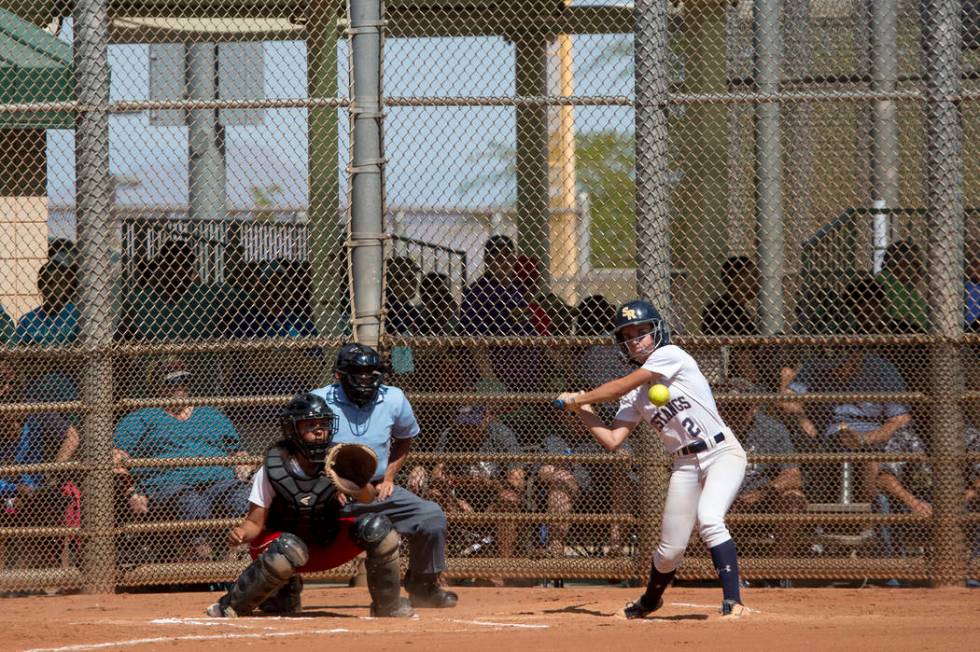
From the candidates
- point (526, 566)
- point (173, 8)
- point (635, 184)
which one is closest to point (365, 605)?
point (526, 566)

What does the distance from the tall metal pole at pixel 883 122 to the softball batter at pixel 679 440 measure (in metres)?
2.46

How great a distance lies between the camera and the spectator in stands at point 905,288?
7992mm

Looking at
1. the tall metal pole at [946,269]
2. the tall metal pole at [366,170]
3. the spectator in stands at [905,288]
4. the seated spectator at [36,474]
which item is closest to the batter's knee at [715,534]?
the tall metal pole at [946,269]

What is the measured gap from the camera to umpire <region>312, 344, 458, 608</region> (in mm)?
7055

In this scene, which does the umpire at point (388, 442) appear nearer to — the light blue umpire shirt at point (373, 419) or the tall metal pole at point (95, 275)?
the light blue umpire shirt at point (373, 419)

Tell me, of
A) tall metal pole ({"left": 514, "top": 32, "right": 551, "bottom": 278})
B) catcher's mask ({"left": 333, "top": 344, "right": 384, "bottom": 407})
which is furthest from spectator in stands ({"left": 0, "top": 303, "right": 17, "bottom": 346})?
tall metal pole ({"left": 514, "top": 32, "right": 551, "bottom": 278})

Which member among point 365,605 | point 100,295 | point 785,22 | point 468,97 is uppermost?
point 785,22

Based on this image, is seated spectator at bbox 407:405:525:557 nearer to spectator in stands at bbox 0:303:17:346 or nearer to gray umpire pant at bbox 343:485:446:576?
gray umpire pant at bbox 343:485:446:576

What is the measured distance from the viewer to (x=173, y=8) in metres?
9.24

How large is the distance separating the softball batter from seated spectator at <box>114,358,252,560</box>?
105 inches

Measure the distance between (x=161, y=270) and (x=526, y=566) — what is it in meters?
3.02

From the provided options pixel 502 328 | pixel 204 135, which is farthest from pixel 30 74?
pixel 502 328

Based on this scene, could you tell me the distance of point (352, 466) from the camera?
→ 6.64 m

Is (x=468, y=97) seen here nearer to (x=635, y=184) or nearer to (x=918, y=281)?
(x=635, y=184)
